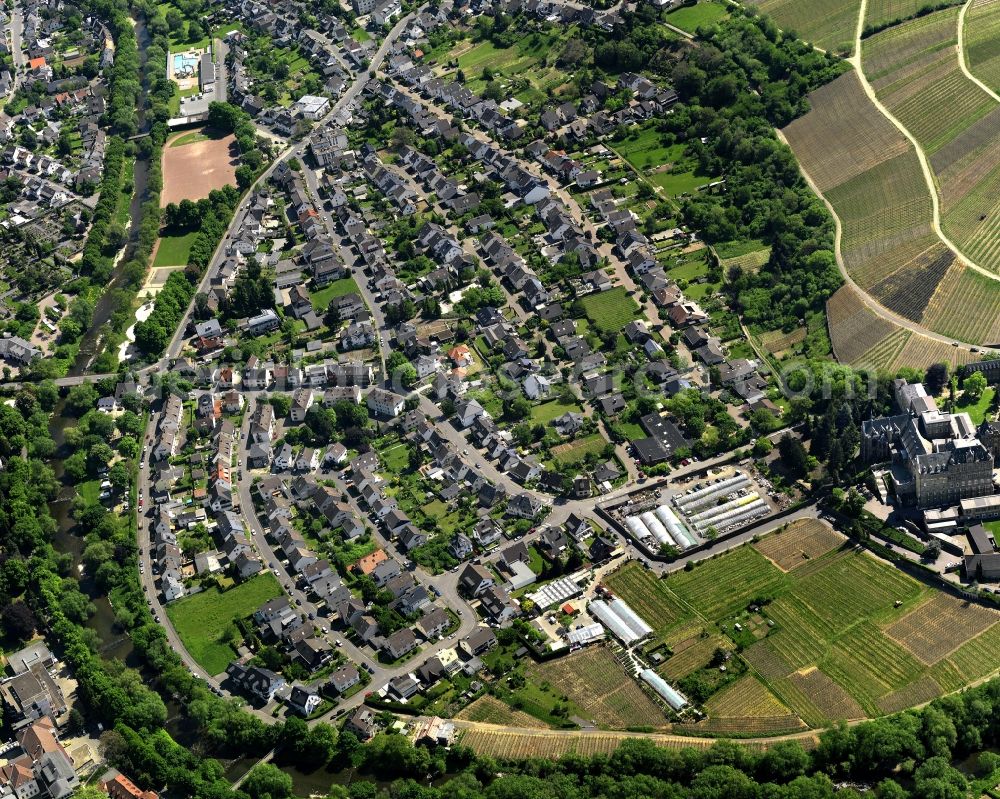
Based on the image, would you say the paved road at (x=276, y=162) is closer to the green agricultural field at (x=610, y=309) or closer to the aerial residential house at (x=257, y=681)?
the green agricultural field at (x=610, y=309)

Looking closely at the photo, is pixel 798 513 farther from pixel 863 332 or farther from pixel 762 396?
pixel 863 332

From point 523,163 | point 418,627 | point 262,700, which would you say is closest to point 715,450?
point 418,627

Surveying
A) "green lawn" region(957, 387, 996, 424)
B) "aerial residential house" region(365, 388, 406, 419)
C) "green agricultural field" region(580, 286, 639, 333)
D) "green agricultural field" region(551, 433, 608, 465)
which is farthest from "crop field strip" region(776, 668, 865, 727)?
"green agricultural field" region(580, 286, 639, 333)

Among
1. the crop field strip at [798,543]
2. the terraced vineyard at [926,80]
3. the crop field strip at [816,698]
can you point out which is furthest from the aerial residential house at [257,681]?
the terraced vineyard at [926,80]

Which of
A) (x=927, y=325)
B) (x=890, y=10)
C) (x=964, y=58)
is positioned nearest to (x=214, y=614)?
(x=927, y=325)

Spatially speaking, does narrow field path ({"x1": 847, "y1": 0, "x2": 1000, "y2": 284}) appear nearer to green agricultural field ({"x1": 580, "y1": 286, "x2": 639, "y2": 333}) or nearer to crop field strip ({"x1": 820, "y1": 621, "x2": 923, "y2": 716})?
green agricultural field ({"x1": 580, "y1": 286, "x2": 639, "y2": 333})

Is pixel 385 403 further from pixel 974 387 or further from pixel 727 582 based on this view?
pixel 974 387
